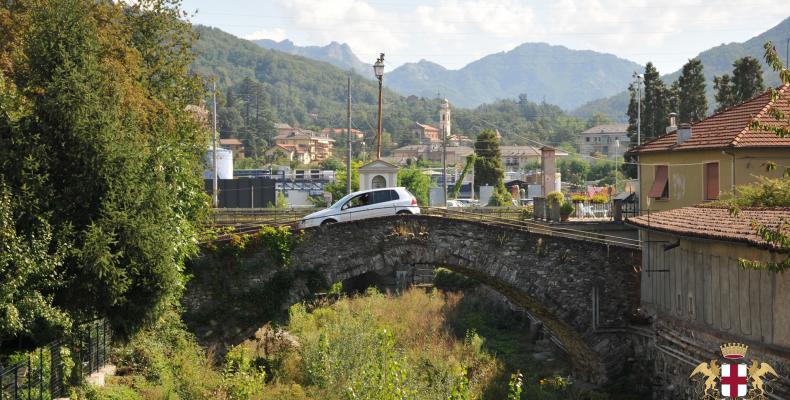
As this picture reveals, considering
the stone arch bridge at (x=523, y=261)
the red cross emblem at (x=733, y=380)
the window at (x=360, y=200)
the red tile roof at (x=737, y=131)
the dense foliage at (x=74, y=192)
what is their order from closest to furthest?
the red cross emblem at (x=733, y=380) < the dense foliage at (x=74, y=192) < the red tile roof at (x=737, y=131) < the stone arch bridge at (x=523, y=261) < the window at (x=360, y=200)

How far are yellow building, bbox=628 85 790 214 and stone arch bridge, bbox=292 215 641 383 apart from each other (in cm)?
334

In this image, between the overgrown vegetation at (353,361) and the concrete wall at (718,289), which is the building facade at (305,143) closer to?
the overgrown vegetation at (353,361)

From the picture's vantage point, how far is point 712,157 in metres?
26.7

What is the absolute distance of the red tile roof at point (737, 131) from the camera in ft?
82.3

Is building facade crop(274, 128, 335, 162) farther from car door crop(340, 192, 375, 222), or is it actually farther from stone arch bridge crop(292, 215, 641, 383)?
stone arch bridge crop(292, 215, 641, 383)

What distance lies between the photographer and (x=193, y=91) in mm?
28688

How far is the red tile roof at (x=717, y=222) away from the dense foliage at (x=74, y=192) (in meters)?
10.8

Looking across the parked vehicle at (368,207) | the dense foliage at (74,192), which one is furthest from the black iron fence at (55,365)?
the parked vehicle at (368,207)

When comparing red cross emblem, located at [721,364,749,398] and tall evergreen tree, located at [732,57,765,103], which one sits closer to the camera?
red cross emblem, located at [721,364,749,398]

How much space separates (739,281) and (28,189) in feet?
44.2

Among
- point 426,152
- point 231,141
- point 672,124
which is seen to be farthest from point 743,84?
point 426,152

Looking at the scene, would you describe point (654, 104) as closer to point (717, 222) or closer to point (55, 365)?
point (717, 222)

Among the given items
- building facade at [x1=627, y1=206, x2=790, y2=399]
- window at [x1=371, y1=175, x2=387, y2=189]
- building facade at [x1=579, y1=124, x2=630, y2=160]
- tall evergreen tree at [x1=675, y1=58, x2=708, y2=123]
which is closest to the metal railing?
building facade at [x1=627, y1=206, x2=790, y2=399]

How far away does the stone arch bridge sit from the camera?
26.5m
